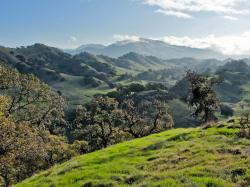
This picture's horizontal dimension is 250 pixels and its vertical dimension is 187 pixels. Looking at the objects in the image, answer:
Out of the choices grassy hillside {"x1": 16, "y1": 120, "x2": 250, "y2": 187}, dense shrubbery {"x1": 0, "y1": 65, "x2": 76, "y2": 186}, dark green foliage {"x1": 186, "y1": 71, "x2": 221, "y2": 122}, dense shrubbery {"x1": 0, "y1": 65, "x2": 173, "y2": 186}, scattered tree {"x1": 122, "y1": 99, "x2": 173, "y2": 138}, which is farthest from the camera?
scattered tree {"x1": 122, "y1": 99, "x2": 173, "y2": 138}

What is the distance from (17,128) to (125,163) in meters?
20.5

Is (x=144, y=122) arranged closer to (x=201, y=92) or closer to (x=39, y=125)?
(x=201, y=92)

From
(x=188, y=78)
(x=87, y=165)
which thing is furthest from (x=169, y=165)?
(x=188, y=78)

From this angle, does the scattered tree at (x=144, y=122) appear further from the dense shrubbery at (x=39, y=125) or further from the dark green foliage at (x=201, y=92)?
the dark green foliage at (x=201, y=92)

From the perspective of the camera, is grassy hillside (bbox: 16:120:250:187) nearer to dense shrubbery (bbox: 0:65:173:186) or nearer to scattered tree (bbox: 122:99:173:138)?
dense shrubbery (bbox: 0:65:173:186)

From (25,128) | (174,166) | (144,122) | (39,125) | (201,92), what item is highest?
(201,92)

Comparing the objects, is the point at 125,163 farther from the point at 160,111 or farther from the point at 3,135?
the point at 160,111

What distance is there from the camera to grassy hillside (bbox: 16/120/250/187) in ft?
83.4

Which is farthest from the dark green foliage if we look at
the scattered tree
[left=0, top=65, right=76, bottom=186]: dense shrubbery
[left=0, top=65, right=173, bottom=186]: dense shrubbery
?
[left=0, top=65, right=76, bottom=186]: dense shrubbery

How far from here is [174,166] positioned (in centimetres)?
3172

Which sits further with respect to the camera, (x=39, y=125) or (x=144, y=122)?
(x=144, y=122)

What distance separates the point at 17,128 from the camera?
169ft

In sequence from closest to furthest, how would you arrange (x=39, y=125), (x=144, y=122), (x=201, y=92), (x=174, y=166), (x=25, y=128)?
(x=174, y=166) → (x=25, y=128) → (x=201, y=92) → (x=39, y=125) → (x=144, y=122)

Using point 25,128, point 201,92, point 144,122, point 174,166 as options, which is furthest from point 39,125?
point 174,166
